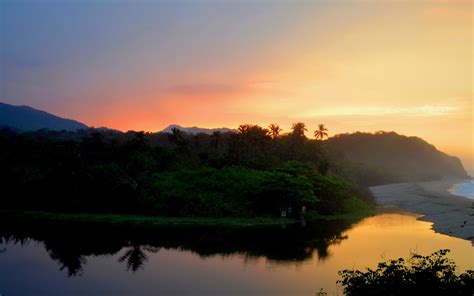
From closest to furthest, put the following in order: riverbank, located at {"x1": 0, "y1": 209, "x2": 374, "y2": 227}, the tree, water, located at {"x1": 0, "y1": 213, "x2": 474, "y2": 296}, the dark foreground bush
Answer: the dark foreground bush → water, located at {"x1": 0, "y1": 213, "x2": 474, "y2": 296} → riverbank, located at {"x1": 0, "y1": 209, "x2": 374, "y2": 227} → the tree

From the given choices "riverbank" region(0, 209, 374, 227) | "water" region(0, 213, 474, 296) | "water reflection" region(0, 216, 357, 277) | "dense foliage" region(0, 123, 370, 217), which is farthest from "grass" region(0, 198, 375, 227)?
"water" region(0, 213, 474, 296)

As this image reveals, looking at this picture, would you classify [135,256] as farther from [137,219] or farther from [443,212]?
[443,212]

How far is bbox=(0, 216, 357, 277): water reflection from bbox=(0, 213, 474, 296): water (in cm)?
11

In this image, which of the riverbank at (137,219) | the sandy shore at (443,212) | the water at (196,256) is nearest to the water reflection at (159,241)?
the water at (196,256)

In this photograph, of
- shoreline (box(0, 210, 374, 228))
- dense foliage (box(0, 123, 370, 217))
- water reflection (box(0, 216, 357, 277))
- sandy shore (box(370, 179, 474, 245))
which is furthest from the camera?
dense foliage (box(0, 123, 370, 217))

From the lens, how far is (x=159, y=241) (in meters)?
51.1

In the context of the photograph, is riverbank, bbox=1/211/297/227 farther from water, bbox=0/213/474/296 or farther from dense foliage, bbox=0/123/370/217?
water, bbox=0/213/474/296

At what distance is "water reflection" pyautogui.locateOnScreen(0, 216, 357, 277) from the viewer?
145 feet

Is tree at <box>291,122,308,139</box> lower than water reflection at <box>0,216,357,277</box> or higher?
higher

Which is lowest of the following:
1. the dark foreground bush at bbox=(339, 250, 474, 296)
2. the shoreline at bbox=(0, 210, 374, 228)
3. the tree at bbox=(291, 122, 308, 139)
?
the shoreline at bbox=(0, 210, 374, 228)

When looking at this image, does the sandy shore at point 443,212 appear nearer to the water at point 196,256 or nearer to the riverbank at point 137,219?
the water at point 196,256

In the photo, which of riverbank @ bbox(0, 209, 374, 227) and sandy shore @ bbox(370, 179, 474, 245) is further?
riverbank @ bbox(0, 209, 374, 227)

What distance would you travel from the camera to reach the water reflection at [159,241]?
145ft

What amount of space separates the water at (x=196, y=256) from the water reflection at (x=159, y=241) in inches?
4.2
